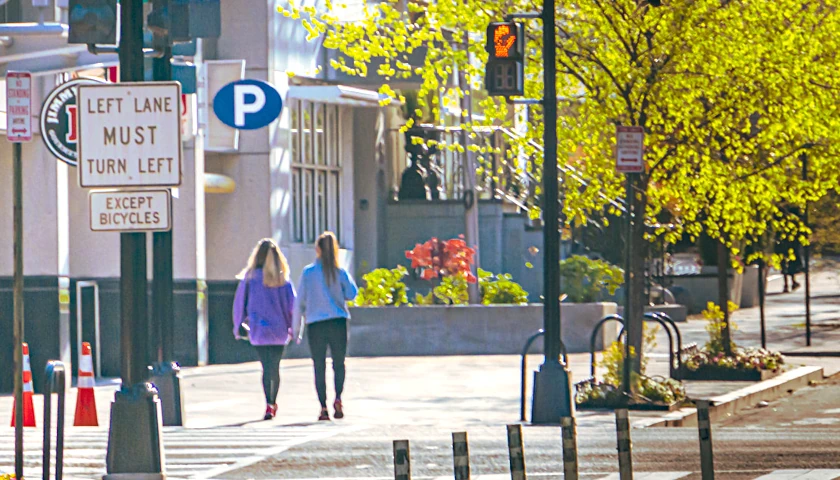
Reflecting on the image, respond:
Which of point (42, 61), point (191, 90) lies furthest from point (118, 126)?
point (191, 90)

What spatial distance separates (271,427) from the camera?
14.5 metres

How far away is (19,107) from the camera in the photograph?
12461 mm

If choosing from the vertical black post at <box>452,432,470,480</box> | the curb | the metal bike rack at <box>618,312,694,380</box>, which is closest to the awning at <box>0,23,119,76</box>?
the curb

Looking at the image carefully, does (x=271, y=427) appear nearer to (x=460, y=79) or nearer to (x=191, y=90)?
(x=191, y=90)

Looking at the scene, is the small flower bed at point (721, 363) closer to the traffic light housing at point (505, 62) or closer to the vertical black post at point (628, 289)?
the vertical black post at point (628, 289)

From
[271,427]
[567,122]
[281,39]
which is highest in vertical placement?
[281,39]

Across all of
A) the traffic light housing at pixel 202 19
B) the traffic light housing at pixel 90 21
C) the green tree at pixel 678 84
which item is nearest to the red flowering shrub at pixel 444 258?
the green tree at pixel 678 84

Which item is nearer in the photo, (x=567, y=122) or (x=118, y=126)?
(x=118, y=126)

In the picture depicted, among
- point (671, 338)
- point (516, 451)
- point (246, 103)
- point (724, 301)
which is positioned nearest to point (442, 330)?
point (724, 301)

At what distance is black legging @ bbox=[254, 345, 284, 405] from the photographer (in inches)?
605

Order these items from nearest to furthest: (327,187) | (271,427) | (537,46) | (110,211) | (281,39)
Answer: (110,211), (271,427), (537,46), (281,39), (327,187)

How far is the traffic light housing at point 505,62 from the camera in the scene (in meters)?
14.6

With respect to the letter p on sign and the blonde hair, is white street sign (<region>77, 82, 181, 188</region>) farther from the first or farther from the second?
the letter p on sign

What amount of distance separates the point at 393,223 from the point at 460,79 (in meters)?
3.62
